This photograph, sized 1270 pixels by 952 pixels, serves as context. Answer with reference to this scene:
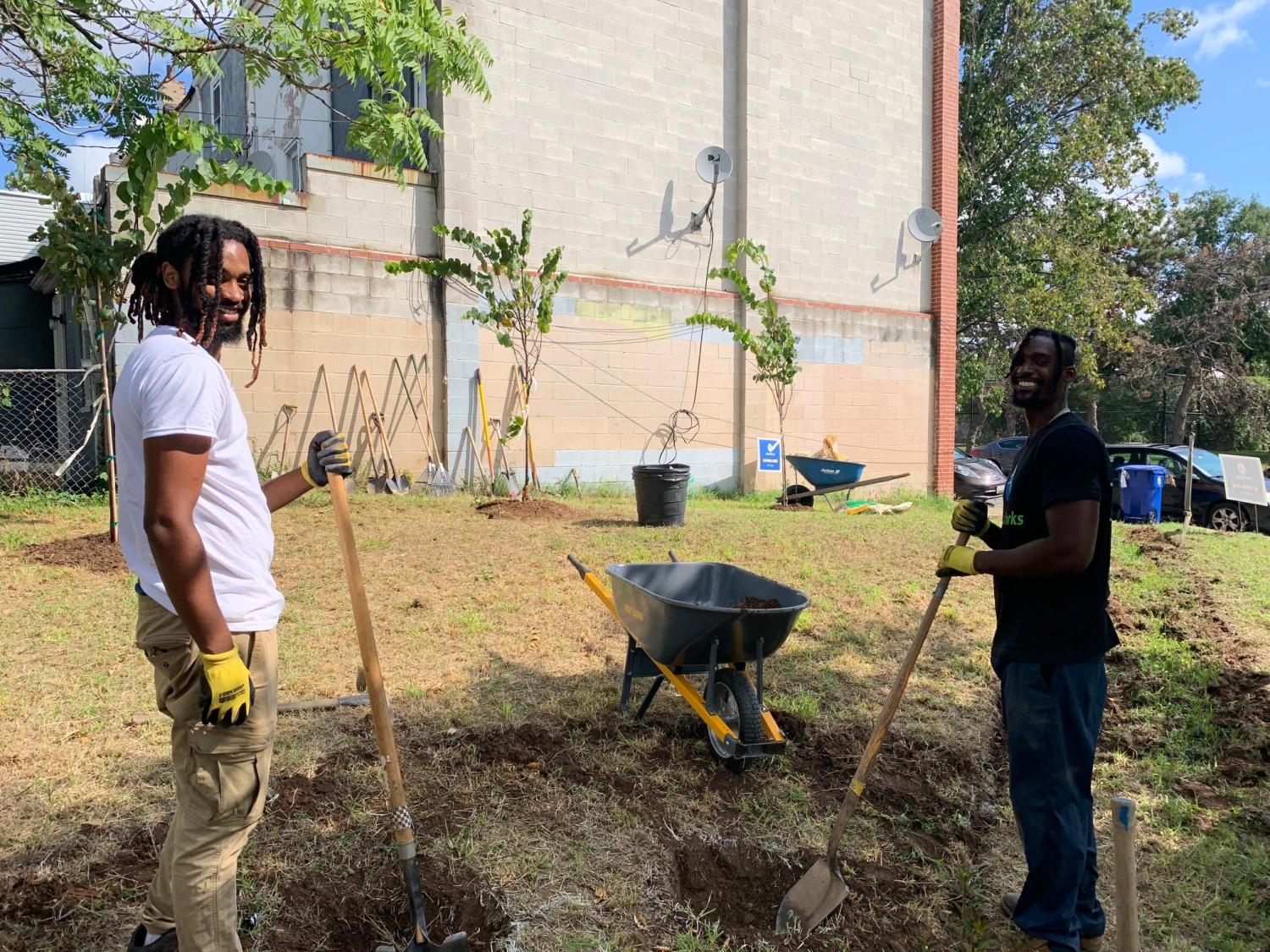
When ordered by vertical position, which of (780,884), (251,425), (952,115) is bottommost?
(780,884)

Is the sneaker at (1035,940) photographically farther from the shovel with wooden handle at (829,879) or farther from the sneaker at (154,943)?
the sneaker at (154,943)

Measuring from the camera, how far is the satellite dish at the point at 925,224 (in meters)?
16.0

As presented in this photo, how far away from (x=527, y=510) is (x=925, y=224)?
10292 mm

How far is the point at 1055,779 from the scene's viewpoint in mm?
2631

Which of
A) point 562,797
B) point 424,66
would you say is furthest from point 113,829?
point 424,66

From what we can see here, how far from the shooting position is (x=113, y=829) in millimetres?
3264

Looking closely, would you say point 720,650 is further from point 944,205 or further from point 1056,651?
point 944,205

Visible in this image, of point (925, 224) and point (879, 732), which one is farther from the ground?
point (925, 224)

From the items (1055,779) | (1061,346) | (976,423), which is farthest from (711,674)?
(976,423)

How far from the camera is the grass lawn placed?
115 inches

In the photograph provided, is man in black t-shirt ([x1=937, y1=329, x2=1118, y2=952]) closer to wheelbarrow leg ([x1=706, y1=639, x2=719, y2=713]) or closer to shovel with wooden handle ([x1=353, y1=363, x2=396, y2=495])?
wheelbarrow leg ([x1=706, y1=639, x2=719, y2=713])

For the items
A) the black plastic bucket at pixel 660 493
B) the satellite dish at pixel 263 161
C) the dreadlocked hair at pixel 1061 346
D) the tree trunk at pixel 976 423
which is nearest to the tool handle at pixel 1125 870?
the dreadlocked hair at pixel 1061 346

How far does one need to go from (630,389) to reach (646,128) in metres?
4.27

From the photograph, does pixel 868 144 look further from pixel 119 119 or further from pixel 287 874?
pixel 287 874
